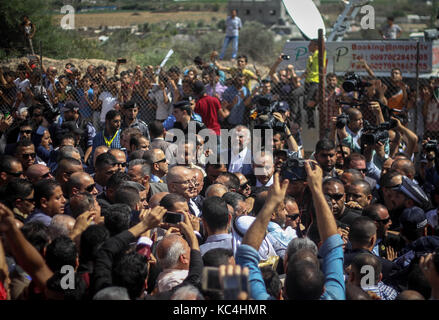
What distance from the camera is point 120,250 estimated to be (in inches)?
151

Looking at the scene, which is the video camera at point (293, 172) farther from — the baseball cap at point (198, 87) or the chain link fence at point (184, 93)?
the baseball cap at point (198, 87)

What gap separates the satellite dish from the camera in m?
10.9

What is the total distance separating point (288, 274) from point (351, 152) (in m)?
4.71

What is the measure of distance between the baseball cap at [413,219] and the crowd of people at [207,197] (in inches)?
0.7

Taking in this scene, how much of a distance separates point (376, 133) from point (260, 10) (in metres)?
Answer: 41.4

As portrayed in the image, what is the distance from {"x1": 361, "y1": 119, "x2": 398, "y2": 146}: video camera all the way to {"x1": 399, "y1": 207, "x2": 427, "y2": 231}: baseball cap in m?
1.94

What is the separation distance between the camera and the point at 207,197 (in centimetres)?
498

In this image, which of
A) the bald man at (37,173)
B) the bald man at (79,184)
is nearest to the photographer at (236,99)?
the bald man at (37,173)

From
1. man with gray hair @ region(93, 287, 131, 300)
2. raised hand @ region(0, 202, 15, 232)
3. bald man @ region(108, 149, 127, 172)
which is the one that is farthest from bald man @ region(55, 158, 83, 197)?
man with gray hair @ region(93, 287, 131, 300)

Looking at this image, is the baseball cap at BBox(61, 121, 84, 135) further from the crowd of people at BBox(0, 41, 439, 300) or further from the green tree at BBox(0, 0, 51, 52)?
the green tree at BBox(0, 0, 51, 52)

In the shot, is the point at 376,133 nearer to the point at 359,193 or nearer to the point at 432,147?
the point at 432,147

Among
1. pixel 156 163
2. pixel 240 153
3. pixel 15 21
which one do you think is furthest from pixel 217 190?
pixel 15 21

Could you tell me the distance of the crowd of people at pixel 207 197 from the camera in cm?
356
